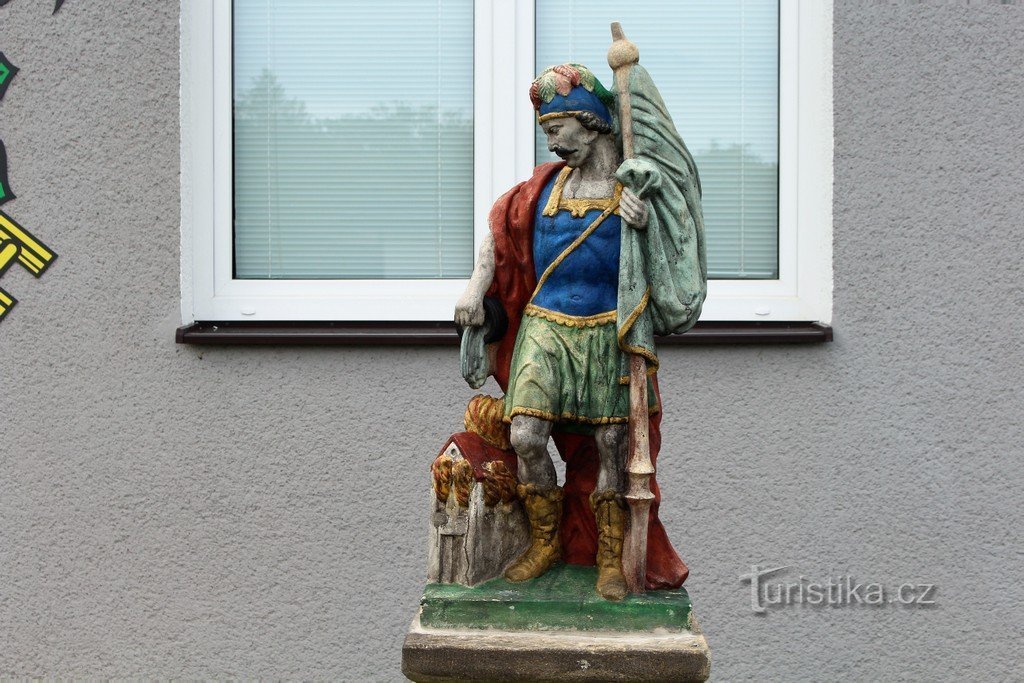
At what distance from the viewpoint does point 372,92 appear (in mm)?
5066

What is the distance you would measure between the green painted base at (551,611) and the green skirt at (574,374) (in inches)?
17.6

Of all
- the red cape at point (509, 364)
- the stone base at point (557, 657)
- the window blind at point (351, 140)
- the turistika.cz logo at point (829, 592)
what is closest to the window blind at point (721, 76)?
the window blind at point (351, 140)

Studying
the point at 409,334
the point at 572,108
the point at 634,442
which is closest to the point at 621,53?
the point at 572,108

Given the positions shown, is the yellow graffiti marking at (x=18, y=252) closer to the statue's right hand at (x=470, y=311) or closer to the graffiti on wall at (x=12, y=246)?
the graffiti on wall at (x=12, y=246)

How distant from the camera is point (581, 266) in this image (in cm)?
303

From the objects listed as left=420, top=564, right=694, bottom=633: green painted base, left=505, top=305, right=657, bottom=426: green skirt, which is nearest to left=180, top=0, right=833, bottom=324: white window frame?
left=505, top=305, right=657, bottom=426: green skirt

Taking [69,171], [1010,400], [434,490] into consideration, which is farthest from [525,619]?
[69,171]

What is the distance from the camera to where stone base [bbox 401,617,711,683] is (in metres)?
2.87

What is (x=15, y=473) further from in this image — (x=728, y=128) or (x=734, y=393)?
(x=728, y=128)

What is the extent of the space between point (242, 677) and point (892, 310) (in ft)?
9.81

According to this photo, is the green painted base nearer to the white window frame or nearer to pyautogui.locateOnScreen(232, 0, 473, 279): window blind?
the white window frame

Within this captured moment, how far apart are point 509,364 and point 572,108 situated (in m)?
0.70

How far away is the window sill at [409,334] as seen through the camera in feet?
15.3

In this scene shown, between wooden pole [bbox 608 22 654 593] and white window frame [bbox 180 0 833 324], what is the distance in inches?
74.1
